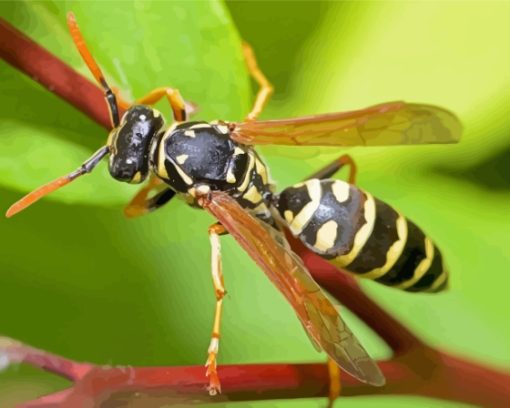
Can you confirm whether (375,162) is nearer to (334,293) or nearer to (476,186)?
(476,186)

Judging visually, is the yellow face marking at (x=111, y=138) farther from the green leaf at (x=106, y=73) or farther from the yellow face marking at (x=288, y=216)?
the yellow face marking at (x=288, y=216)

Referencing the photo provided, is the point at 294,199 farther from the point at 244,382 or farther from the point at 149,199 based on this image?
the point at 244,382

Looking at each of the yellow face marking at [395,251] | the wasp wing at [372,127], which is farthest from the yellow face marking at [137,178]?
the yellow face marking at [395,251]

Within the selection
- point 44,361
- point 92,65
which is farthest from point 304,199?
point 44,361

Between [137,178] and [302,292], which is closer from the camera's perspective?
[302,292]

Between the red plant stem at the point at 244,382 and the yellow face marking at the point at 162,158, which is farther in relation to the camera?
the yellow face marking at the point at 162,158

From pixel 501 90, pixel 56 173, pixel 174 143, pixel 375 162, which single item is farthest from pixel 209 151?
pixel 501 90

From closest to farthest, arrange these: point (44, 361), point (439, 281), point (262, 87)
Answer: point (44, 361) → point (439, 281) → point (262, 87)

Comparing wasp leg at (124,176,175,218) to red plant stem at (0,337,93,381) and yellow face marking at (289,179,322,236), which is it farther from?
red plant stem at (0,337,93,381)
